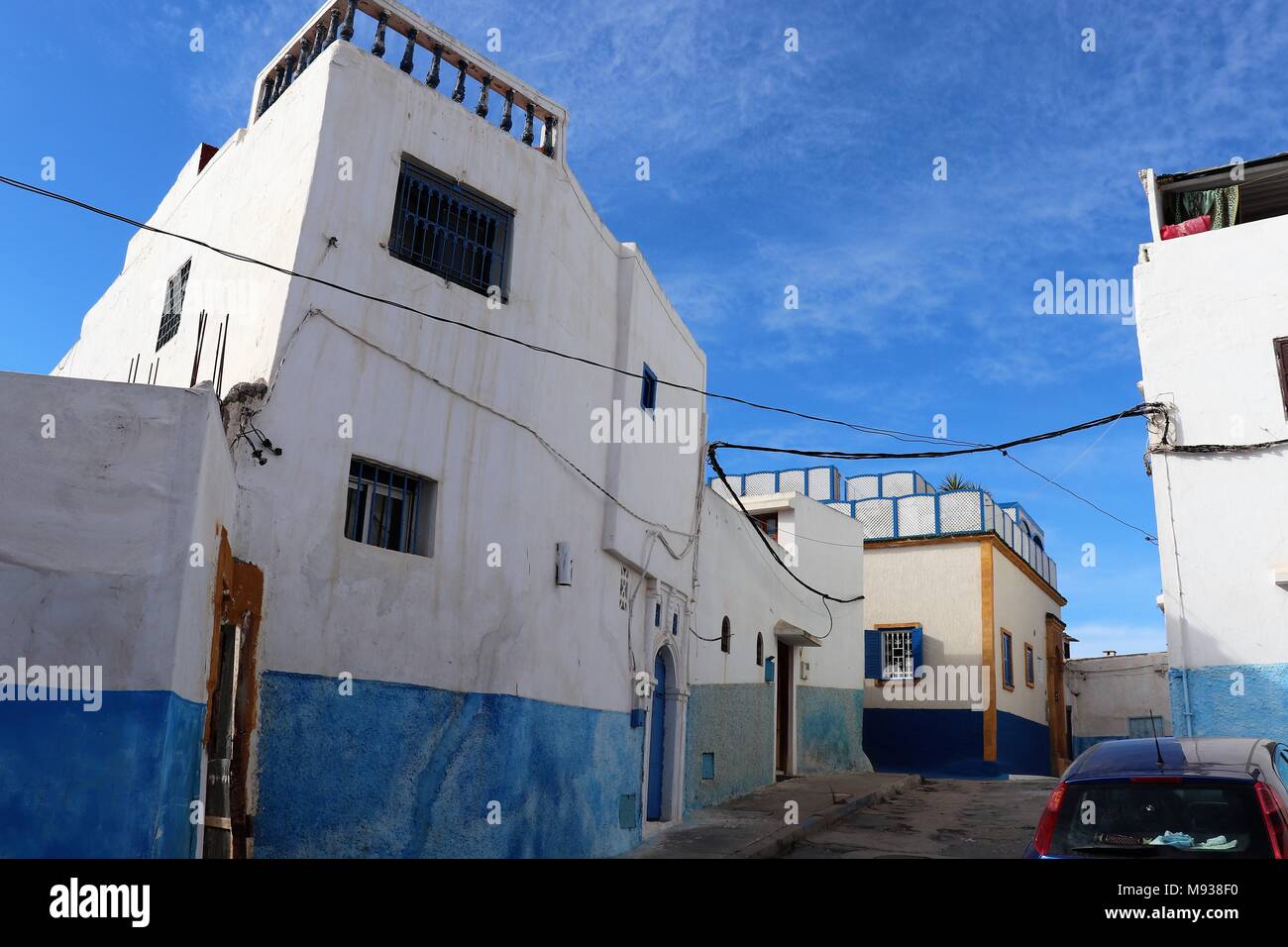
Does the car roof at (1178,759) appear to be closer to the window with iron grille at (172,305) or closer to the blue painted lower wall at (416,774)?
the blue painted lower wall at (416,774)

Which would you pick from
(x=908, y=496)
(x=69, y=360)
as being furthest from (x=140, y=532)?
(x=908, y=496)

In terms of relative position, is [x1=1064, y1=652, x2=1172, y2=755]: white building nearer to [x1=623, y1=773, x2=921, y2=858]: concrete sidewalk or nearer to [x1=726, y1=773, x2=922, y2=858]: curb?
[x1=623, y1=773, x2=921, y2=858]: concrete sidewalk

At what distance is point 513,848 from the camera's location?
9273 millimetres

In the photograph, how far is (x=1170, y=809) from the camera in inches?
215

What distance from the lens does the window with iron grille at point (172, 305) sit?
10859 mm

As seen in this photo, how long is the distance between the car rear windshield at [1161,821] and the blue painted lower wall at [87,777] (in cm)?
465

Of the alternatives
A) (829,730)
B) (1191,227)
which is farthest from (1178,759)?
(829,730)

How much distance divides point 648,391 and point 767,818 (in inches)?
226

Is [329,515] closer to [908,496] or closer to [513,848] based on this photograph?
[513,848]

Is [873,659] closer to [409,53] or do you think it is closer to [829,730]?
[829,730]

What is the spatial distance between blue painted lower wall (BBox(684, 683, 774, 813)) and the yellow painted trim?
733 cm

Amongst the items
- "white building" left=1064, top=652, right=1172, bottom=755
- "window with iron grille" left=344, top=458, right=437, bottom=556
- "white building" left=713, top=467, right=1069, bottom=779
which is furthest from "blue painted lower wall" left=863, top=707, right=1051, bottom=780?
"window with iron grille" left=344, top=458, right=437, bottom=556

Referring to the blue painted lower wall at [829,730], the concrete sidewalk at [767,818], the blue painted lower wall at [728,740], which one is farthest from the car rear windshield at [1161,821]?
the blue painted lower wall at [829,730]

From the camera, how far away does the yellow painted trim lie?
22438 mm
